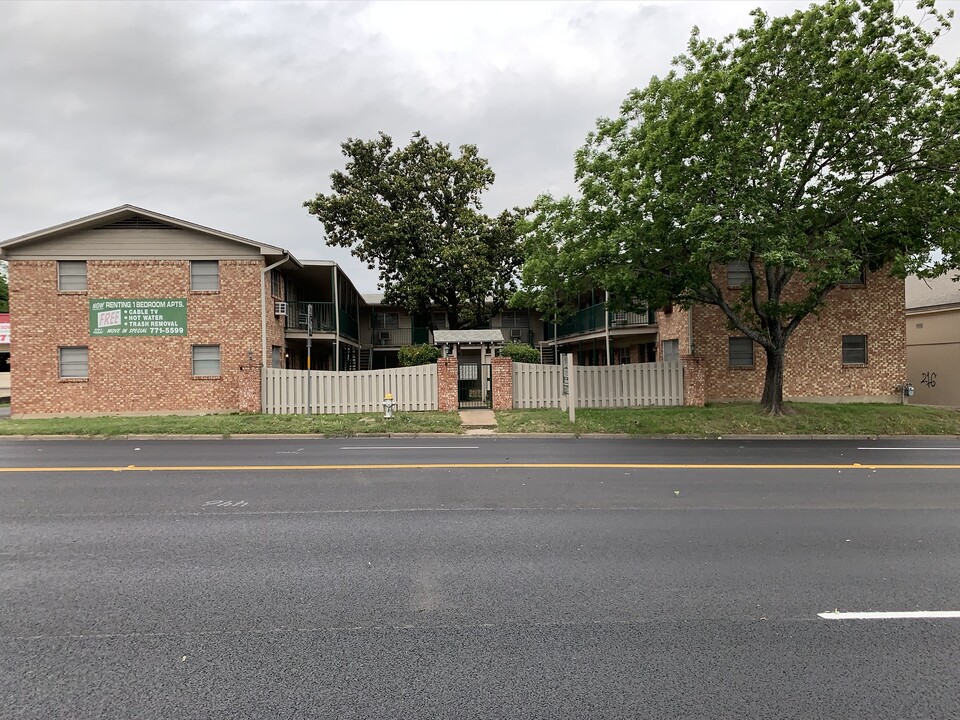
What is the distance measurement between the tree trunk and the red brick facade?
3887mm

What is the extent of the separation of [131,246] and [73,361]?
432 cm

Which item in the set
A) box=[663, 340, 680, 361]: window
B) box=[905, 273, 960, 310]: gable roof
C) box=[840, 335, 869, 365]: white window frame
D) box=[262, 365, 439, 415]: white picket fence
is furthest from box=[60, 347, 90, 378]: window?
box=[905, 273, 960, 310]: gable roof

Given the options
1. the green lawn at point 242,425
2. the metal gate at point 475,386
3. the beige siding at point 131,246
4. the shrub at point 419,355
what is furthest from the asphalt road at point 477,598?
the shrub at point 419,355

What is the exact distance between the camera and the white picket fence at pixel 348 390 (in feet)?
62.7

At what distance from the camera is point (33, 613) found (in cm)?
390

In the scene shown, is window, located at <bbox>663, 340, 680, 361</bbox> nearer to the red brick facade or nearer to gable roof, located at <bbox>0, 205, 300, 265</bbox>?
the red brick facade

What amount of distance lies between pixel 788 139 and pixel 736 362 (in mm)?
9233

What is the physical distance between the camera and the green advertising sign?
1984 centimetres

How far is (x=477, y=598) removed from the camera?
4.14 meters

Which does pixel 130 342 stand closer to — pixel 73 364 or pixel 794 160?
pixel 73 364

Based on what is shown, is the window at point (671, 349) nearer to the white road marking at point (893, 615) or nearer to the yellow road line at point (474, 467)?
the yellow road line at point (474, 467)

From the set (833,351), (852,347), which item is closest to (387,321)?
(833,351)

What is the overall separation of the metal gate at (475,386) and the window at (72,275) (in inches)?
516

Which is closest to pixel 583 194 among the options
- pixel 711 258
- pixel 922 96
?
pixel 711 258
